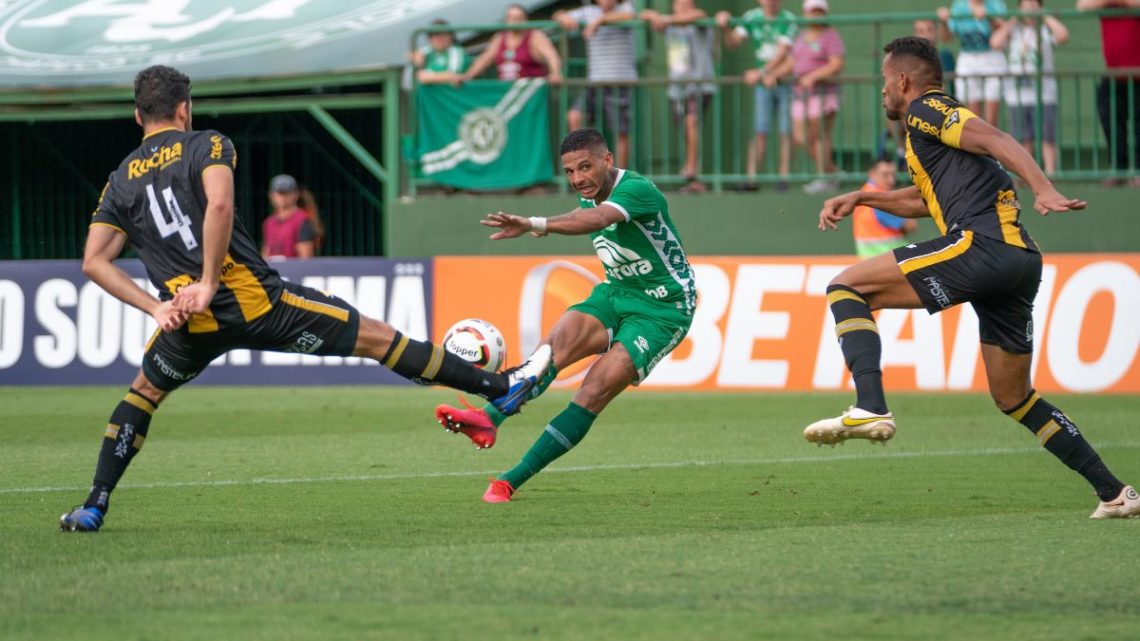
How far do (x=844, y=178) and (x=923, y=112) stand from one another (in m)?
11.4

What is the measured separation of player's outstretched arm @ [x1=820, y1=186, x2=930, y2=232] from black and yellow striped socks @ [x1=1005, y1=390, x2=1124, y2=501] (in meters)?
1.04

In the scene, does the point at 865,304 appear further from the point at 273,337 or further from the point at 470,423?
the point at 273,337

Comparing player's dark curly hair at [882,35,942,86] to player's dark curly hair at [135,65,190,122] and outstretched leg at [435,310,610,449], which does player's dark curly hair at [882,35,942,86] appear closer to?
outstretched leg at [435,310,610,449]

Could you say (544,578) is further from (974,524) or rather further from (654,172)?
(654,172)

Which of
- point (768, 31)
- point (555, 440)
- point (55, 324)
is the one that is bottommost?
point (55, 324)

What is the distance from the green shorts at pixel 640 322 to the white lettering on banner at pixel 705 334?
7.52 m

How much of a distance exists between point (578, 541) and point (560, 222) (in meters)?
1.71

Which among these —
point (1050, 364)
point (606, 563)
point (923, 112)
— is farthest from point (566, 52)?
point (606, 563)

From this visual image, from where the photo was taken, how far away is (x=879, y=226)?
56.0 feet

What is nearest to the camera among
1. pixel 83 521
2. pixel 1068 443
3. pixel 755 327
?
pixel 83 521

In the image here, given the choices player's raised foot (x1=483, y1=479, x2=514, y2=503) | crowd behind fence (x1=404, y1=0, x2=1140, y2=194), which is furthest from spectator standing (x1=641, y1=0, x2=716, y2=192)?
player's raised foot (x1=483, y1=479, x2=514, y2=503)

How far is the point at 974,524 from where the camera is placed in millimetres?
7828

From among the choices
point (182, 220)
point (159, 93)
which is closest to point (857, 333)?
point (182, 220)

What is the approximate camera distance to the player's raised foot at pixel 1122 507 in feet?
Answer: 26.1
